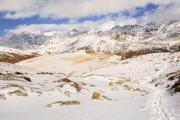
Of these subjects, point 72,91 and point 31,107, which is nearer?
Result: point 31,107

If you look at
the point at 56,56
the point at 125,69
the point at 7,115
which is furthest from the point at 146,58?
the point at 7,115

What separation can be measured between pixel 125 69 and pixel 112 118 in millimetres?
94650

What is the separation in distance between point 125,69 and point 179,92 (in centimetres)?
7473

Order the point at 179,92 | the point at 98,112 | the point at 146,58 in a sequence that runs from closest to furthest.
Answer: the point at 98,112
the point at 179,92
the point at 146,58

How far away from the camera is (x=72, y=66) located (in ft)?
517

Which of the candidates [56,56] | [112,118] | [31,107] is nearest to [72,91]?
[31,107]

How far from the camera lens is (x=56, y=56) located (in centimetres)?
17938

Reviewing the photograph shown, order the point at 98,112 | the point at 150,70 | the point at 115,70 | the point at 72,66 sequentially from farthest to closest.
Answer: the point at 72,66
the point at 115,70
the point at 150,70
the point at 98,112

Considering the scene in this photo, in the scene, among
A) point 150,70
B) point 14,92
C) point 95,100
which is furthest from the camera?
point 150,70

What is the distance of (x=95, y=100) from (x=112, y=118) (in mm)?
13924

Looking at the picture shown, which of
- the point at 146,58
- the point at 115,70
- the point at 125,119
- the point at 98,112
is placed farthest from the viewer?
the point at 146,58

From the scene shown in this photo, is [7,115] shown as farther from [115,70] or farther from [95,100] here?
[115,70]

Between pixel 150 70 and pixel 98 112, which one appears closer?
pixel 98 112

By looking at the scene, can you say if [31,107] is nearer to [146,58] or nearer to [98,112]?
[98,112]
